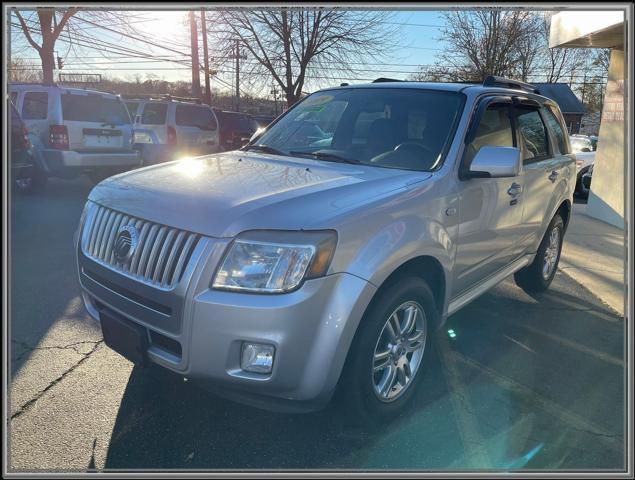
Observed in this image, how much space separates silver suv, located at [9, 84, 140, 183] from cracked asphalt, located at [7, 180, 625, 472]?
20.3 ft

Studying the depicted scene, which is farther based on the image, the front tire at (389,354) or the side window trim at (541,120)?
the side window trim at (541,120)

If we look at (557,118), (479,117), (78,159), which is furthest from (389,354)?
(78,159)

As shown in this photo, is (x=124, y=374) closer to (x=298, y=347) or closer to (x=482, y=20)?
(x=298, y=347)

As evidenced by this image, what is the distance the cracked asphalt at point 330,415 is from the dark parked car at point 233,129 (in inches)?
499

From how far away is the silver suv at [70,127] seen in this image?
9.48 metres

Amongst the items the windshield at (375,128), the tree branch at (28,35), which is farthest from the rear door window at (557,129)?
the tree branch at (28,35)

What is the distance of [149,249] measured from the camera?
246 cm

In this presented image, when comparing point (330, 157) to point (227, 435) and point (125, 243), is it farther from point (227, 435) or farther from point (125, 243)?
point (227, 435)

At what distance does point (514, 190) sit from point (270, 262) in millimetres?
2402

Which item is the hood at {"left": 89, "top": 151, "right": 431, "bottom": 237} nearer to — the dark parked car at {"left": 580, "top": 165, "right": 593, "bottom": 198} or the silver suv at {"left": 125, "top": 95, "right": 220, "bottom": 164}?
the silver suv at {"left": 125, "top": 95, "right": 220, "bottom": 164}

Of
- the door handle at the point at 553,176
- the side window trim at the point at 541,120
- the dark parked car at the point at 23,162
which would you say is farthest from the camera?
the dark parked car at the point at 23,162

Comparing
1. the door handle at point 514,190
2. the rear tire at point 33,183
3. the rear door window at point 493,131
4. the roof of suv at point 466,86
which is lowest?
the rear tire at point 33,183

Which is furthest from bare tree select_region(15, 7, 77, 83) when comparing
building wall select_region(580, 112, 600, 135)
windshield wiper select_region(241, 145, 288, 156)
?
building wall select_region(580, 112, 600, 135)

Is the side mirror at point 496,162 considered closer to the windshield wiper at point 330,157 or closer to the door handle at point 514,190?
the door handle at point 514,190
